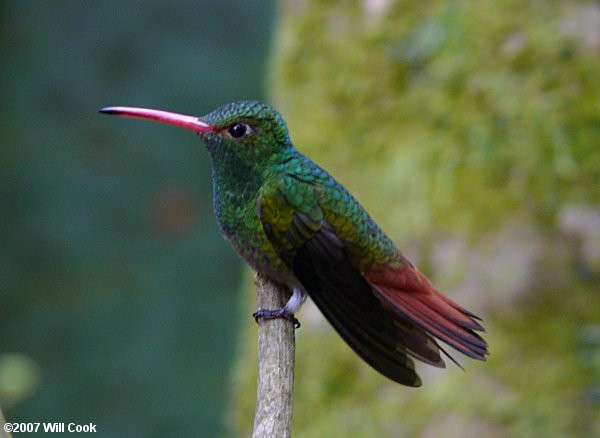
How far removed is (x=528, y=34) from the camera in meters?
3.41

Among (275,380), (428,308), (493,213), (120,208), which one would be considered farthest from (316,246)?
(120,208)

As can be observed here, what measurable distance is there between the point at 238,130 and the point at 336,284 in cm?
41

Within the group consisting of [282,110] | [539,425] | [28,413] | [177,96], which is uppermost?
[177,96]

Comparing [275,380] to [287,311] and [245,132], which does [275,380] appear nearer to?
[287,311]

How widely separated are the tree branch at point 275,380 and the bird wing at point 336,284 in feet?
0.42

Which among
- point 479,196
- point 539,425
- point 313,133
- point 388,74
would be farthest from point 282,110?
point 539,425

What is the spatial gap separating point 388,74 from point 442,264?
2.79 feet

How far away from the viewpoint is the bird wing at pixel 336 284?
204 cm

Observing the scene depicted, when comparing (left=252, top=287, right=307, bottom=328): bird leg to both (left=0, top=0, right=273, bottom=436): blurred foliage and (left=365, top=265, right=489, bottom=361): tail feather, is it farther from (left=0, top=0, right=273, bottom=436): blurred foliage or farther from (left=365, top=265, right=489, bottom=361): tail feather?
(left=0, top=0, right=273, bottom=436): blurred foliage

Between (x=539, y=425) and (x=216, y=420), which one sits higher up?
(x=216, y=420)

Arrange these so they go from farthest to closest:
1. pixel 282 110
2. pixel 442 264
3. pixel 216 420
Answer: pixel 216 420
pixel 282 110
pixel 442 264

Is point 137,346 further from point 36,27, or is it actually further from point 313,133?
point 313,133

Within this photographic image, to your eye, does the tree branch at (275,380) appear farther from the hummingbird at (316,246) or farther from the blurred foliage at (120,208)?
the blurred foliage at (120,208)

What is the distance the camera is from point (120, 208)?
9164 millimetres
